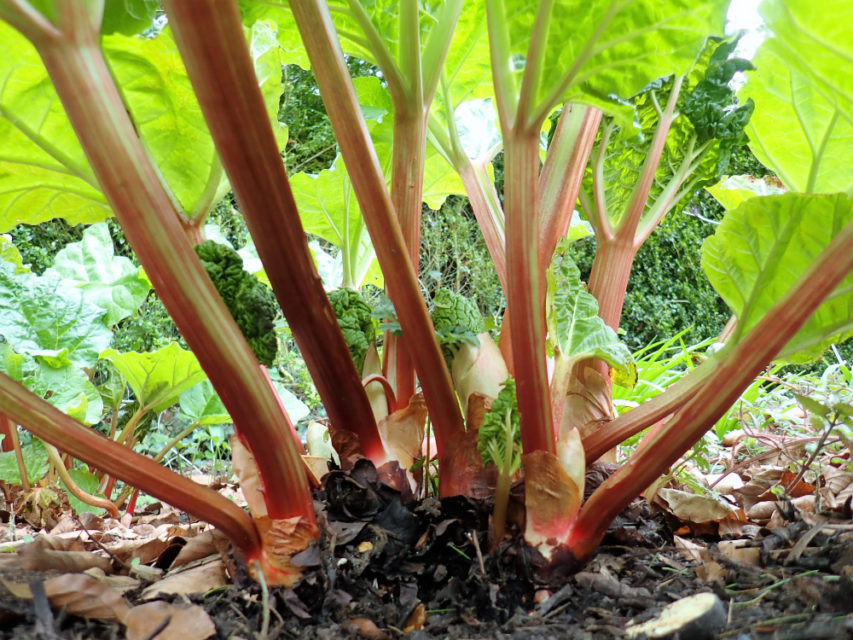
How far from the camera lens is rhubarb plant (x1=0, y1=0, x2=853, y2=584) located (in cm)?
67

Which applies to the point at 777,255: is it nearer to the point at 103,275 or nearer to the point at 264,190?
the point at 264,190

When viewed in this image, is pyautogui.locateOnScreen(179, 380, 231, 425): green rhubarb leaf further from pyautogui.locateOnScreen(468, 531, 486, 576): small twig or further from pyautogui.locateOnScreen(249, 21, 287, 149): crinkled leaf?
pyautogui.locateOnScreen(468, 531, 486, 576): small twig

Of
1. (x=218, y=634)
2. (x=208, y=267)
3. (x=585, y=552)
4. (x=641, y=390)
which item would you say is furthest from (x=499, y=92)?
(x=641, y=390)

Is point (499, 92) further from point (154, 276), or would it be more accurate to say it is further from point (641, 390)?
point (641, 390)

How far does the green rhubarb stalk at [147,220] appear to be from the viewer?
0.62 meters

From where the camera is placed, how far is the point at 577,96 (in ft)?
2.78

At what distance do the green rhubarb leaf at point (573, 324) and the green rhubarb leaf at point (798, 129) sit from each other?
0.38m

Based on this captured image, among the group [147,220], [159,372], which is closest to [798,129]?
[147,220]

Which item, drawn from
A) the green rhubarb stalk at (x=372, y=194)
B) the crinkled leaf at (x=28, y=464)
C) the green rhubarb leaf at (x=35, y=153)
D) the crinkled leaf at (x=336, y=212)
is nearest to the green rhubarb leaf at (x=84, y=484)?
the crinkled leaf at (x=28, y=464)

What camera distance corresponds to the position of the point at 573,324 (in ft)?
3.05

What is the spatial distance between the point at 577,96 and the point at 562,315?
29 cm

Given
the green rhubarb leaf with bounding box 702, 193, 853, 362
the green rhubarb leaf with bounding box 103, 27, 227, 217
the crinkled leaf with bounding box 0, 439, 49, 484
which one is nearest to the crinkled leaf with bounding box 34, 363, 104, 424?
the crinkled leaf with bounding box 0, 439, 49, 484

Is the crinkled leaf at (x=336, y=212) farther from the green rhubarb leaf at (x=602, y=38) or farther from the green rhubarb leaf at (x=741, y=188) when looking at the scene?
the green rhubarb leaf at (x=741, y=188)

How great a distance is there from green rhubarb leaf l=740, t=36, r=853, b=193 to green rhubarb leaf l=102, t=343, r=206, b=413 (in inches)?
44.3
